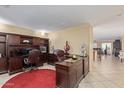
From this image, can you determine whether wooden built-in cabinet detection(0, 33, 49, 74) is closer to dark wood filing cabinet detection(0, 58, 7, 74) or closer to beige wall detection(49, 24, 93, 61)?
dark wood filing cabinet detection(0, 58, 7, 74)

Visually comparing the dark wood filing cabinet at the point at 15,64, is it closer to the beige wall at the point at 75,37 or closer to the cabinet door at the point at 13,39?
the cabinet door at the point at 13,39

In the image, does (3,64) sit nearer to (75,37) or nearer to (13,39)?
(13,39)

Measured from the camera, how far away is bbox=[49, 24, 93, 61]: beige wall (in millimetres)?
4773

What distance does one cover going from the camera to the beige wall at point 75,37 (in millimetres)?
4773

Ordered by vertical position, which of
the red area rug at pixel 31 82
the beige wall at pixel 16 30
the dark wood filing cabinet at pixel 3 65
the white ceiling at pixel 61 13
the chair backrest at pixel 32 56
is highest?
the white ceiling at pixel 61 13

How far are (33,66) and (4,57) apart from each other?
167 cm

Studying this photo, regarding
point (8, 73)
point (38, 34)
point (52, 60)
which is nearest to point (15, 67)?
point (8, 73)

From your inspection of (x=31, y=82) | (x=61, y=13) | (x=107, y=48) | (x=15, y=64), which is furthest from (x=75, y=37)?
(x=107, y=48)

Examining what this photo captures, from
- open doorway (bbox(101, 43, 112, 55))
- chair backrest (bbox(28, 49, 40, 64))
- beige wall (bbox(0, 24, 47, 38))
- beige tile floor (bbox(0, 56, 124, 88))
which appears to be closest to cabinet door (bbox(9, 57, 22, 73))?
beige tile floor (bbox(0, 56, 124, 88))

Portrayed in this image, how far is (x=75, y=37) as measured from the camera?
536 cm

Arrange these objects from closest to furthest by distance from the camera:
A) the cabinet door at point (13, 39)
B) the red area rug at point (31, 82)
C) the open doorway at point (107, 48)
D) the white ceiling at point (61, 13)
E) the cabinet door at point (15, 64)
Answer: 1. the white ceiling at point (61, 13)
2. the red area rug at point (31, 82)
3. the cabinet door at point (15, 64)
4. the cabinet door at point (13, 39)
5. the open doorway at point (107, 48)

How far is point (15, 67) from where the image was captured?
181 inches

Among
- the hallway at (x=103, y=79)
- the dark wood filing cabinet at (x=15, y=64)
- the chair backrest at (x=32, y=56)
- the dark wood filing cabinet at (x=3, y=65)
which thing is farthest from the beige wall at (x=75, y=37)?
the dark wood filing cabinet at (x=3, y=65)

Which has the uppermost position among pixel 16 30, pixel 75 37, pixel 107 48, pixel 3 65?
pixel 16 30
